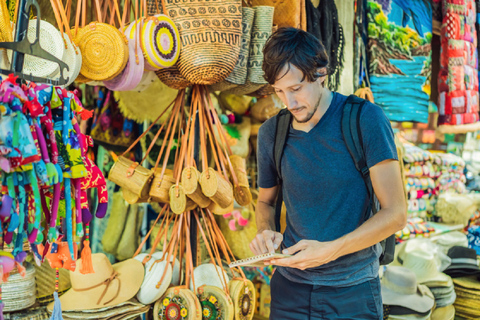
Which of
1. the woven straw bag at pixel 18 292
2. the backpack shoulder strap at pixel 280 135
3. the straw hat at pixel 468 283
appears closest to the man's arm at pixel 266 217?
the backpack shoulder strap at pixel 280 135

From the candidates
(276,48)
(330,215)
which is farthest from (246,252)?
(276,48)

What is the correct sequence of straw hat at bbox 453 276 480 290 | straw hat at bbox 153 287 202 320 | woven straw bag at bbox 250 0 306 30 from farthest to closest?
straw hat at bbox 453 276 480 290 → woven straw bag at bbox 250 0 306 30 → straw hat at bbox 153 287 202 320

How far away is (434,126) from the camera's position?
5605mm

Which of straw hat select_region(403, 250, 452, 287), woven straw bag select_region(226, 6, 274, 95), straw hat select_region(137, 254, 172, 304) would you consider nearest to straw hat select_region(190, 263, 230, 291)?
straw hat select_region(137, 254, 172, 304)

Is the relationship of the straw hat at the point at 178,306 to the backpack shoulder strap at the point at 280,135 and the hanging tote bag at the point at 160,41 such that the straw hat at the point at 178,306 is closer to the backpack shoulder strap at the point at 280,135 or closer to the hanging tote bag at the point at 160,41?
the backpack shoulder strap at the point at 280,135

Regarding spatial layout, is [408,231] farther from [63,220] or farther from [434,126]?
[63,220]

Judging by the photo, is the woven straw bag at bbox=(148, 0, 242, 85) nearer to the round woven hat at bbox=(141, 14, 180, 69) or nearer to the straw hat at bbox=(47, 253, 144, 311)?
the round woven hat at bbox=(141, 14, 180, 69)

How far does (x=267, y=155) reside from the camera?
1.62m

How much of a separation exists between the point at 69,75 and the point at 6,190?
587 mm

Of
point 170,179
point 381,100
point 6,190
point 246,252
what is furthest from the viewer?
point 381,100

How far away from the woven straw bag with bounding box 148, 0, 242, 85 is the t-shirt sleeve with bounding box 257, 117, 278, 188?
51cm

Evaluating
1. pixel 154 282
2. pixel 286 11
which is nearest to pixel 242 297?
pixel 154 282

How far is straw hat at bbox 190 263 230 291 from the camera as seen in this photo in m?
2.25

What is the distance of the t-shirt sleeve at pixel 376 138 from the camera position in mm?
1315
